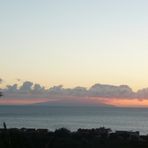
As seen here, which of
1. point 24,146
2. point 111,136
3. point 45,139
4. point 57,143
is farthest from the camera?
point 111,136

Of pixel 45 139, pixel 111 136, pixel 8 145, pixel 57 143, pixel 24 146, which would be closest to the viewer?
pixel 8 145

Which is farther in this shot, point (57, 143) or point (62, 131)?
point (62, 131)

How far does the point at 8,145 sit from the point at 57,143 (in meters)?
22.5

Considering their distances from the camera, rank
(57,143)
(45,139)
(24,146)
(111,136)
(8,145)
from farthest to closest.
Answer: (111,136) → (45,139) → (57,143) → (24,146) → (8,145)

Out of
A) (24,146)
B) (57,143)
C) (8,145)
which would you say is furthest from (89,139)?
(8,145)

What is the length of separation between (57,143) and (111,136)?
10.4m

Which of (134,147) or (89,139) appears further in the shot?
(89,139)

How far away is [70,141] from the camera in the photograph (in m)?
46.2

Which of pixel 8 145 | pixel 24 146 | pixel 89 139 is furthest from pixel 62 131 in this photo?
pixel 8 145

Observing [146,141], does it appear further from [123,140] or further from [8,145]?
[8,145]

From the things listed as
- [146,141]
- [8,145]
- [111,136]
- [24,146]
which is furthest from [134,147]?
[8,145]

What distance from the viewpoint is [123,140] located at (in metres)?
51.0

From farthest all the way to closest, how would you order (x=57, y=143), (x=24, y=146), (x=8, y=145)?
(x=57, y=143) → (x=24, y=146) → (x=8, y=145)

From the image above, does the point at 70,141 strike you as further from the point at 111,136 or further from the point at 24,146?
the point at 24,146
